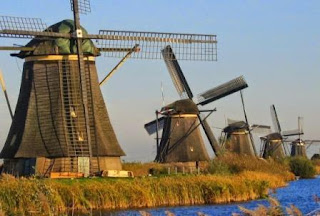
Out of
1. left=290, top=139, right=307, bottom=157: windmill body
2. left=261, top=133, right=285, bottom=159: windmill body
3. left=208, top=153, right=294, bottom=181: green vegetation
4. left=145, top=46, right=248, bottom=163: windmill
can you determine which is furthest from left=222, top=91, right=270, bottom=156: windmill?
left=290, top=139, right=307, bottom=157: windmill body

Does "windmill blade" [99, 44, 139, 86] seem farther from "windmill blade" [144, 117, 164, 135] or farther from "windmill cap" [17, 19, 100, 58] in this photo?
"windmill blade" [144, 117, 164, 135]

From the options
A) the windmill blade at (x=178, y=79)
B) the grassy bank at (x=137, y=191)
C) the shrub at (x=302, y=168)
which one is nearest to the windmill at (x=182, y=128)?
the windmill blade at (x=178, y=79)

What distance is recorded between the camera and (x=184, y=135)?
44.2m

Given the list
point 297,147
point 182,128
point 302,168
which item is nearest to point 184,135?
point 182,128

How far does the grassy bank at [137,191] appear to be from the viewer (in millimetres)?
20328

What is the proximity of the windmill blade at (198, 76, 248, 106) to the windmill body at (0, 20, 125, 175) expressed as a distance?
1700 centimetres

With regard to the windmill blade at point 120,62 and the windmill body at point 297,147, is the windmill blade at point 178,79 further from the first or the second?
the windmill body at point 297,147

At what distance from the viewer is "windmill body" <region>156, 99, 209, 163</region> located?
44.0m

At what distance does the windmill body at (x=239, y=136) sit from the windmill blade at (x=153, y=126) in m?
9.79

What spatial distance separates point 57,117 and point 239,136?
98.6ft

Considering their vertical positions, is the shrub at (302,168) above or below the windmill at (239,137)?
below

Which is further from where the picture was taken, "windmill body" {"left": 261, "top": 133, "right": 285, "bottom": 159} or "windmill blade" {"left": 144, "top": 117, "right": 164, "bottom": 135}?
"windmill body" {"left": 261, "top": 133, "right": 285, "bottom": 159}

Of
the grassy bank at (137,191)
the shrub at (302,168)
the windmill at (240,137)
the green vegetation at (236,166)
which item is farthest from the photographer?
the windmill at (240,137)

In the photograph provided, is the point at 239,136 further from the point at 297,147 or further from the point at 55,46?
the point at 55,46
